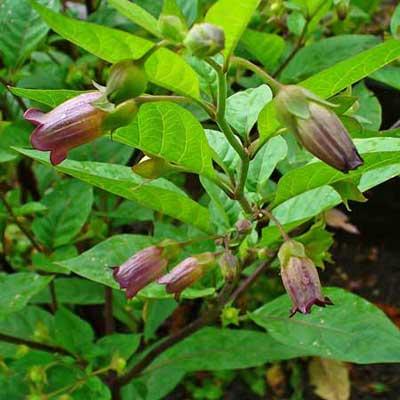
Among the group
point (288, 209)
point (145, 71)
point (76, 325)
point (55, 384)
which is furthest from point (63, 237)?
point (145, 71)

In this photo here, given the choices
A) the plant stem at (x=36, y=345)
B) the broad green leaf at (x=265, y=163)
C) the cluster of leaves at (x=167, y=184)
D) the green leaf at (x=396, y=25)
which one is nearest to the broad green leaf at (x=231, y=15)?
the cluster of leaves at (x=167, y=184)

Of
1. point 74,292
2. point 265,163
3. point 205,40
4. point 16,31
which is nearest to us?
point 205,40

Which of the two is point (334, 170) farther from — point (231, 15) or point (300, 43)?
point (300, 43)

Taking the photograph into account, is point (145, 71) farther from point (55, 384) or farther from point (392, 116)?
point (392, 116)

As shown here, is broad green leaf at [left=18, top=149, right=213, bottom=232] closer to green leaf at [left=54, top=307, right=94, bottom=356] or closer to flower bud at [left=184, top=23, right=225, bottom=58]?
flower bud at [left=184, top=23, right=225, bottom=58]

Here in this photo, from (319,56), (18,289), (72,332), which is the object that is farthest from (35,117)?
(319,56)

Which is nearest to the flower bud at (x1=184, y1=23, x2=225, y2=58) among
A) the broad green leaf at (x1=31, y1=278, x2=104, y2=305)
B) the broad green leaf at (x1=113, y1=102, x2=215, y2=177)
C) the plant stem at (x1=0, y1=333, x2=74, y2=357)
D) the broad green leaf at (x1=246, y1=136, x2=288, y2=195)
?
the broad green leaf at (x1=113, y1=102, x2=215, y2=177)
